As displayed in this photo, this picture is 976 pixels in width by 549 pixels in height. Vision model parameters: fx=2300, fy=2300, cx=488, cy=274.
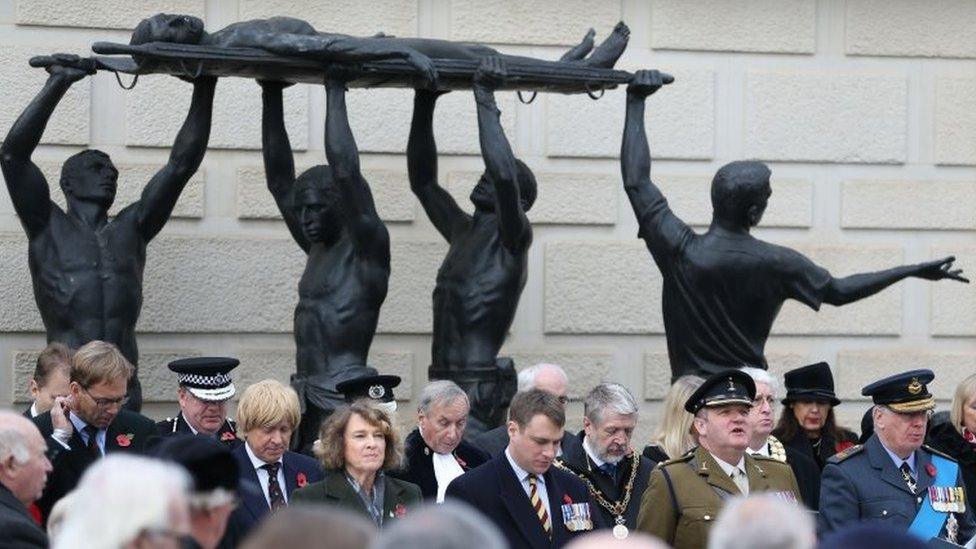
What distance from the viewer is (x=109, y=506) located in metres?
4.57

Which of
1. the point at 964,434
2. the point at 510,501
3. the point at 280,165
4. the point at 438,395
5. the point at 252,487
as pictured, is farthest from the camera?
the point at 280,165

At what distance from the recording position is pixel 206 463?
554cm

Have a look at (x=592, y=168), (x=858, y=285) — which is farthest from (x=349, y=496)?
(x=592, y=168)

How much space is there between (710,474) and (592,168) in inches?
201

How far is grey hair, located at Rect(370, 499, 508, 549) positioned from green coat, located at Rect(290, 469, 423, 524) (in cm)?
357

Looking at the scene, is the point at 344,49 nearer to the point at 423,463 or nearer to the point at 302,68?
the point at 302,68

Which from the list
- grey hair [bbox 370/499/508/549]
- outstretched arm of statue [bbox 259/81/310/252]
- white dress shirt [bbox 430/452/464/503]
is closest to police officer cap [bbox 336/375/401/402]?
white dress shirt [bbox 430/452/464/503]

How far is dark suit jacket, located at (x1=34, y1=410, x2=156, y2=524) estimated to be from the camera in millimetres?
8109

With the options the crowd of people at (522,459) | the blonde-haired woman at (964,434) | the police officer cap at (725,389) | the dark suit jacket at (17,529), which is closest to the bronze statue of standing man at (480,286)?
the crowd of people at (522,459)

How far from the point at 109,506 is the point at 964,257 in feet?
30.3

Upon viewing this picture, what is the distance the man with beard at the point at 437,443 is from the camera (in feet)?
29.4

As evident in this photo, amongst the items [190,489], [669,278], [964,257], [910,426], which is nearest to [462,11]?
[669,278]

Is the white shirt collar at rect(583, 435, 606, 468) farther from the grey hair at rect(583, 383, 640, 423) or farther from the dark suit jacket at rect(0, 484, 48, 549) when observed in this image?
the dark suit jacket at rect(0, 484, 48, 549)

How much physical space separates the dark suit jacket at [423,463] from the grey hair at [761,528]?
14.3 feet
